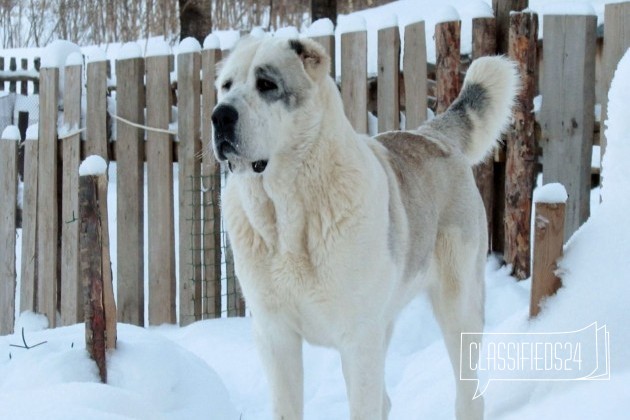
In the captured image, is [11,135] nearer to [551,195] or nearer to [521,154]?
[521,154]

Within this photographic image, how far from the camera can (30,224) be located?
635 centimetres

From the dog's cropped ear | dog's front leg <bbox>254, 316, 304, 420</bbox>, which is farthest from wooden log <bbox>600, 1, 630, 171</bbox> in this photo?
dog's front leg <bbox>254, 316, 304, 420</bbox>

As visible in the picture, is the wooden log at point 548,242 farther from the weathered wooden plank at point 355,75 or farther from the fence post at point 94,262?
the weathered wooden plank at point 355,75

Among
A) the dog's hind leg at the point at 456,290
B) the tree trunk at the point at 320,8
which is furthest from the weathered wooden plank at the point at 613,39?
the tree trunk at the point at 320,8

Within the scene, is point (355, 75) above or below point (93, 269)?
above

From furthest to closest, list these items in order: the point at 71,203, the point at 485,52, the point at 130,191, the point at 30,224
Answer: the point at 30,224 → the point at 71,203 → the point at 130,191 → the point at 485,52

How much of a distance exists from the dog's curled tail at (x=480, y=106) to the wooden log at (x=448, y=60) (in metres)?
1.05

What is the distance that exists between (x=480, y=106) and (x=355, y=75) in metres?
1.46

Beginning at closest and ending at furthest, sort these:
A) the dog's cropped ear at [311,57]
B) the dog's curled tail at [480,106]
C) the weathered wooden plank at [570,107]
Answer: the dog's cropped ear at [311,57], the dog's curled tail at [480,106], the weathered wooden plank at [570,107]

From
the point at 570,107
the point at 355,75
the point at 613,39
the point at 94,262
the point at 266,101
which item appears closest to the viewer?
the point at 266,101

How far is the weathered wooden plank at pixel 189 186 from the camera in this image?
19.0ft

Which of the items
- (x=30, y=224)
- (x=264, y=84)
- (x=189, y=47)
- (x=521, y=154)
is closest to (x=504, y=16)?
(x=521, y=154)

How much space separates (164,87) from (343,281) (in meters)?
3.28

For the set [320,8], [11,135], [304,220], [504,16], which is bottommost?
[304,220]
